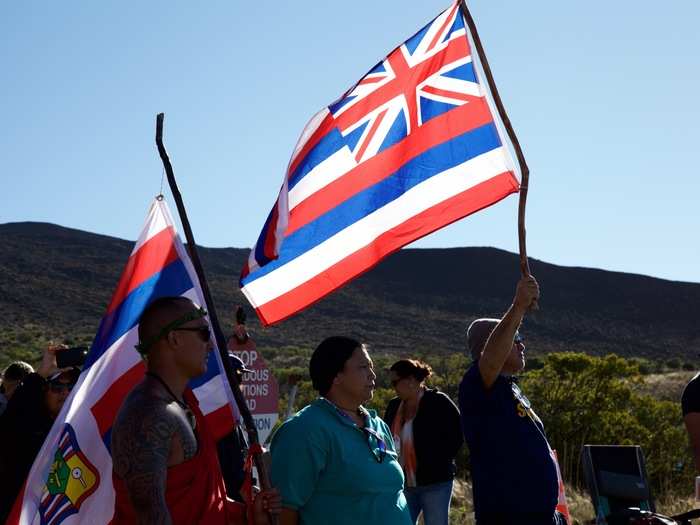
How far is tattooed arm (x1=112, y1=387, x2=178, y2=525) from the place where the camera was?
364cm

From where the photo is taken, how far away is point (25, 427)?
657cm

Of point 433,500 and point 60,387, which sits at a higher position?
point 60,387

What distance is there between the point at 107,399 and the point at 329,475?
3.49 ft

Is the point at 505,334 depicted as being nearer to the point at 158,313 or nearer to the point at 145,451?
the point at 158,313

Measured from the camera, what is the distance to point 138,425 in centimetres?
376

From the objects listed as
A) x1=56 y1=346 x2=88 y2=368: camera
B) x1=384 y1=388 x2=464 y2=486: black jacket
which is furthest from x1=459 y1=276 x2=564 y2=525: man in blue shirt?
x1=384 y1=388 x2=464 y2=486: black jacket

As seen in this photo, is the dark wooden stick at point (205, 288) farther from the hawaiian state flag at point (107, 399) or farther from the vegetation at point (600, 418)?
the vegetation at point (600, 418)

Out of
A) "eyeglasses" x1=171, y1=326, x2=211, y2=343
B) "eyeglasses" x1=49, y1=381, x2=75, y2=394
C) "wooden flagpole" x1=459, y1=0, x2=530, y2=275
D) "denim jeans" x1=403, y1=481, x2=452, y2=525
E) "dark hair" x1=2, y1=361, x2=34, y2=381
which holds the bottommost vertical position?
"denim jeans" x1=403, y1=481, x2=452, y2=525

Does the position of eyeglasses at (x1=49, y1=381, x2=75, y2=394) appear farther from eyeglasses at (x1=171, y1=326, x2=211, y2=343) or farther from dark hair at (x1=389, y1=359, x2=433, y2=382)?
dark hair at (x1=389, y1=359, x2=433, y2=382)

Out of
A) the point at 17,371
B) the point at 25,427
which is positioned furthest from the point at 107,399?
the point at 17,371

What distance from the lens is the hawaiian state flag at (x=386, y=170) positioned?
18.9ft

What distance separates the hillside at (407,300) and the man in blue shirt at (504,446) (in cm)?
4234

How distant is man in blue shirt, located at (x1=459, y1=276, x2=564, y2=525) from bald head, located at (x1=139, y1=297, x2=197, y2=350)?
1560mm

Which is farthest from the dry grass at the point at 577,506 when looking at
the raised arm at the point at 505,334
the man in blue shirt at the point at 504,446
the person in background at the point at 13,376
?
the raised arm at the point at 505,334
